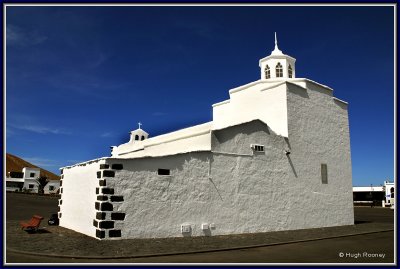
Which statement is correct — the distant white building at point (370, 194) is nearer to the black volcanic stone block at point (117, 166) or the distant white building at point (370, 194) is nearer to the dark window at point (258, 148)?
the dark window at point (258, 148)

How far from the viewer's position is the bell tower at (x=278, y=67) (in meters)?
20.4

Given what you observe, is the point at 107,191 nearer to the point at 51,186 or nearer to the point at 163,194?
the point at 163,194

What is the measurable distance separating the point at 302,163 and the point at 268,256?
8.57 meters

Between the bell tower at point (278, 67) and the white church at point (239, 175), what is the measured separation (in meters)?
0.06

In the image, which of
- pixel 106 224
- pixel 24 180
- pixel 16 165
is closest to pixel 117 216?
pixel 106 224

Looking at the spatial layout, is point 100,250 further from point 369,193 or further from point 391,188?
point 369,193

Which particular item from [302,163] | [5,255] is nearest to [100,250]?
[5,255]

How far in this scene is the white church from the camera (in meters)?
12.1

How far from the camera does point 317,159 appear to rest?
60.5ft

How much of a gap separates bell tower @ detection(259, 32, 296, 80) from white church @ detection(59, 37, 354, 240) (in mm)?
58

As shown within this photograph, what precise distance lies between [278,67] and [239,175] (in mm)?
8345

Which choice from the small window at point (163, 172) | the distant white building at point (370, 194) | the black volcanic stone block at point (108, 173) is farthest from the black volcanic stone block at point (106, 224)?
the distant white building at point (370, 194)

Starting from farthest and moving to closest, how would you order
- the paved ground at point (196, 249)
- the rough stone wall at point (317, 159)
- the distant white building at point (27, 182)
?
the distant white building at point (27, 182) → the rough stone wall at point (317, 159) → the paved ground at point (196, 249)

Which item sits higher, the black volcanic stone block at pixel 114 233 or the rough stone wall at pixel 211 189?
the rough stone wall at pixel 211 189
